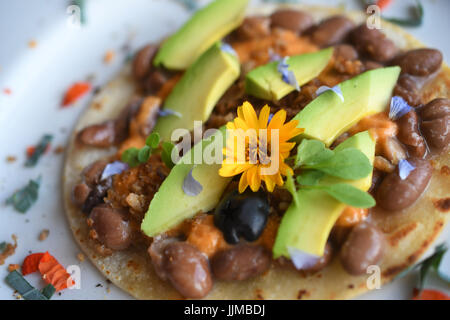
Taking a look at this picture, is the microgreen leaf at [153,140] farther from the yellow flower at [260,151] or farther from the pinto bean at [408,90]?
the pinto bean at [408,90]

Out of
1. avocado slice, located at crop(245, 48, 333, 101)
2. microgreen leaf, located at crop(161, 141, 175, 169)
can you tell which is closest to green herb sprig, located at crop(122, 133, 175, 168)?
microgreen leaf, located at crop(161, 141, 175, 169)

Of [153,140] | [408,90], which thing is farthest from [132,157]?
[408,90]

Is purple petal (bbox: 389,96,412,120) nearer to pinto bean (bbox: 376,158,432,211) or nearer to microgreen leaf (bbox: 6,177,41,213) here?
pinto bean (bbox: 376,158,432,211)

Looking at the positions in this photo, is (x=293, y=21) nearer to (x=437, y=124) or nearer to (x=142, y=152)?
(x=437, y=124)

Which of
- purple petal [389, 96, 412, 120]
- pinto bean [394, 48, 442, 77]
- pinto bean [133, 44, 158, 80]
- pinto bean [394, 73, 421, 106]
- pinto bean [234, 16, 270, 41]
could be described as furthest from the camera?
pinto bean [133, 44, 158, 80]

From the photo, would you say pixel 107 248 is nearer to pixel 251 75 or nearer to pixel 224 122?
pixel 224 122
